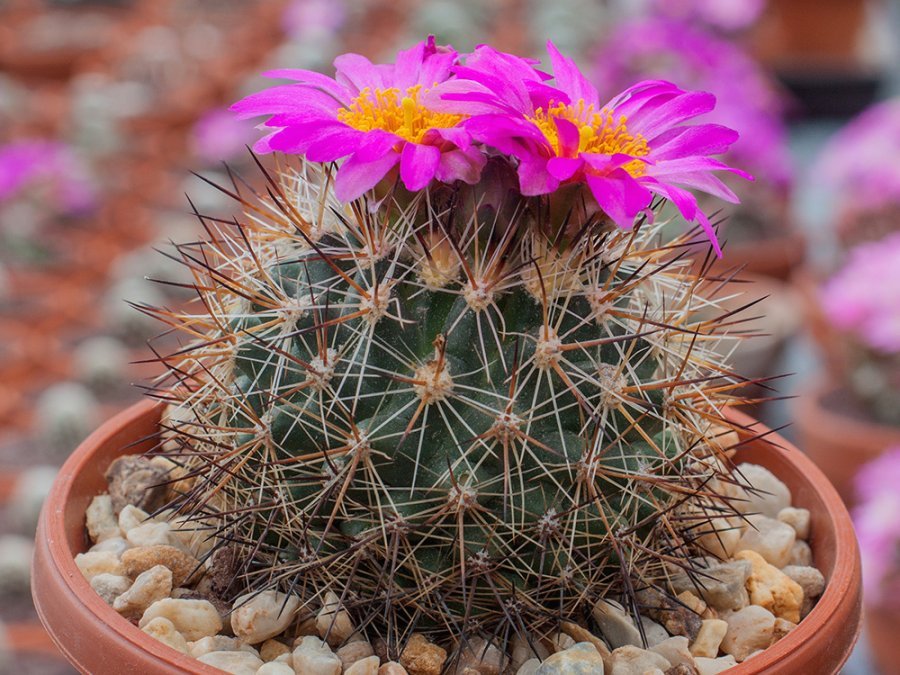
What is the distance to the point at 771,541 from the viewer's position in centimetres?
91

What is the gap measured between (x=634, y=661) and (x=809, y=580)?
20 centimetres

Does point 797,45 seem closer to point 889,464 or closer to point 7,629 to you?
A: point 889,464

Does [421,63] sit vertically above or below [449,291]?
above

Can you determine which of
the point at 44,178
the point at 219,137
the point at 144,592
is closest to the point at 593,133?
the point at 144,592

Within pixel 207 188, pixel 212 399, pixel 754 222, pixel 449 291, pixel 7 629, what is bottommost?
pixel 7 629

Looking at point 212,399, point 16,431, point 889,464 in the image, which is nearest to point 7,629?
point 16,431

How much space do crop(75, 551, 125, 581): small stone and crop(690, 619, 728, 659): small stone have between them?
0.42 meters

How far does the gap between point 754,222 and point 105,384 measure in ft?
5.04

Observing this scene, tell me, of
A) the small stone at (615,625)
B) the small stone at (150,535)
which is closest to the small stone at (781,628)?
the small stone at (615,625)

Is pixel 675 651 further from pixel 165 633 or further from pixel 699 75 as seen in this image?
pixel 699 75

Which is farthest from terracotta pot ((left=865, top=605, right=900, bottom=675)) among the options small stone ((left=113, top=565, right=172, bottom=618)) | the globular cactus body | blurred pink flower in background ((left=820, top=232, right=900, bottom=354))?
small stone ((left=113, top=565, right=172, bottom=618))

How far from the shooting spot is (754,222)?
2.73 meters

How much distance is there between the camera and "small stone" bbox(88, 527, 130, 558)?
0.88m

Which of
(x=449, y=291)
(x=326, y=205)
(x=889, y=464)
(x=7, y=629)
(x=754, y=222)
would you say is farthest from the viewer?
(x=754, y=222)
